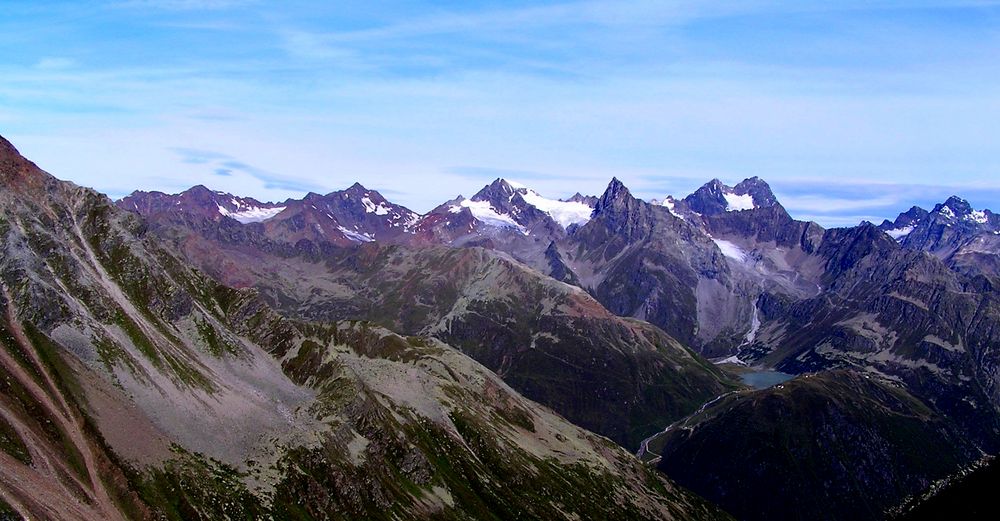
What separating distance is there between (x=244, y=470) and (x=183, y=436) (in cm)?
1800

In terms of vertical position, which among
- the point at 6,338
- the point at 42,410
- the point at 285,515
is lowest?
the point at 285,515

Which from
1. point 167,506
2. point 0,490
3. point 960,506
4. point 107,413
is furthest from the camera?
point 107,413

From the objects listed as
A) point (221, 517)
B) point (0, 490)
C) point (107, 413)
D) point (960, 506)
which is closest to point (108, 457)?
point (107, 413)

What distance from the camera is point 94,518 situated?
152 metres

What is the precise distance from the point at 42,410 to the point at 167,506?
37233mm

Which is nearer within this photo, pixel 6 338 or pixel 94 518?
pixel 94 518

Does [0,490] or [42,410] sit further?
[42,410]

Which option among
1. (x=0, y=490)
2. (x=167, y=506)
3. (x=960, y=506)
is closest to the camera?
(x=0, y=490)

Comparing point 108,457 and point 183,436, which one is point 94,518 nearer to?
point 108,457

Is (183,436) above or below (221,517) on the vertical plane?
above

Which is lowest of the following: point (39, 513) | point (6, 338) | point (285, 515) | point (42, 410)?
point (285, 515)

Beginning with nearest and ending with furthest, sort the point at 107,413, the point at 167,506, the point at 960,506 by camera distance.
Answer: the point at 960,506
the point at 167,506
the point at 107,413

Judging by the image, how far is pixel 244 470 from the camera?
199750mm

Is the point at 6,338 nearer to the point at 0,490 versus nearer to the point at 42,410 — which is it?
the point at 42,410
